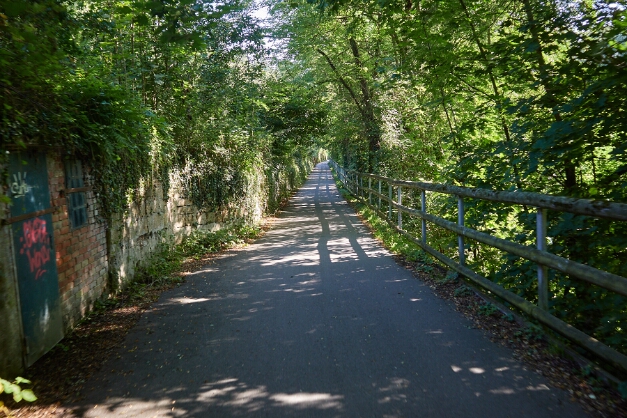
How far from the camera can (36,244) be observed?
4.10m

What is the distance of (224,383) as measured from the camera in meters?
3.36

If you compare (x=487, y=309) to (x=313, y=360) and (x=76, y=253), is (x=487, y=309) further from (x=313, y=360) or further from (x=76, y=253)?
(x=76, y=253)

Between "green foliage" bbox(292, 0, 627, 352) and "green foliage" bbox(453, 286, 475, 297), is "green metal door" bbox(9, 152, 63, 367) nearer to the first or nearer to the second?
"green foliage" bbox(292, 0, 627, 352)

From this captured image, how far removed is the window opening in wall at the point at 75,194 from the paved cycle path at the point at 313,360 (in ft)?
4.64

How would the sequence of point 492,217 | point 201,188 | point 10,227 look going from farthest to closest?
point 201,188
point 492,217
point 10,227

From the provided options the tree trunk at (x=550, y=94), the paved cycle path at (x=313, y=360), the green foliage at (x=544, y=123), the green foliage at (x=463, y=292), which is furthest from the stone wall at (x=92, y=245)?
the tree trunk at (x=550, y=94)

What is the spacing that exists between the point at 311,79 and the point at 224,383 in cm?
1978

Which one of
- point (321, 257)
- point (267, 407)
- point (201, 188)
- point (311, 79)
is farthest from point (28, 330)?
point (311, 79)

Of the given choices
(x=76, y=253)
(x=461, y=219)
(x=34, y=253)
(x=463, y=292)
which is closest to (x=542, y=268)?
(x=463, y=292)

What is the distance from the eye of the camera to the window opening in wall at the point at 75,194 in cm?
490

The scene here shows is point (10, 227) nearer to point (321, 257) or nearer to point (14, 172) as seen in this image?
point (14, 172)

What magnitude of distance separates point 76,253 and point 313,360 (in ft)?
10.2

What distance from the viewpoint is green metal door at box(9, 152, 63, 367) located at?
3766mm

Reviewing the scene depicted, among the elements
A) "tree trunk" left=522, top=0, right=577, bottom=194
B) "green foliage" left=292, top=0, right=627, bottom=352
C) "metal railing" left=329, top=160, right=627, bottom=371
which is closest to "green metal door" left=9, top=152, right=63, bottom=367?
"green foliage" left=292, top=0, right=627, bottom=352
